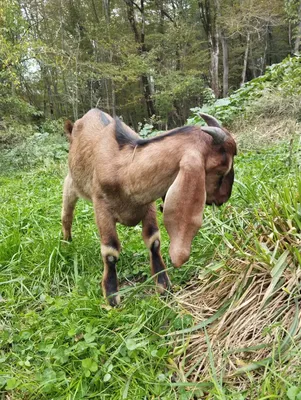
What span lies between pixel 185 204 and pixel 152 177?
38cm

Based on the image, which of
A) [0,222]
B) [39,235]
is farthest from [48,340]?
[0,222]

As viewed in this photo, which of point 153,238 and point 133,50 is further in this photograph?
point 133,50

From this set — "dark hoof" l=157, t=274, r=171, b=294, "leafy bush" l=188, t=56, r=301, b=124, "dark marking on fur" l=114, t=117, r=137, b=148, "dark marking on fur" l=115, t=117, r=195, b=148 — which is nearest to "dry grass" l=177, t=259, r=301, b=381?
"dark hoof" l=157, t=274, r=171, b=294

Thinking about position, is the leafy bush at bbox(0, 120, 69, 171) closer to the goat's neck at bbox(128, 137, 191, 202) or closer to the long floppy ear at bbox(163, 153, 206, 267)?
the goat's neck at bbox(128, 137, 191, 202)

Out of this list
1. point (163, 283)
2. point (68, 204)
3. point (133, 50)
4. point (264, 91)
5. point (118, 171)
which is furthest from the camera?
point (133, 50)

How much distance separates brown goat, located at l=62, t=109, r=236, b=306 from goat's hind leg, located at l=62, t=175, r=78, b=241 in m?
0.38

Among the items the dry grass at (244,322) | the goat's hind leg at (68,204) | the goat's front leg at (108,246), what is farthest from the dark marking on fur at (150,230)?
the goat's hind leg at (68,204)

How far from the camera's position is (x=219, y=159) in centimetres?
203

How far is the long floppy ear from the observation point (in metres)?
1.87

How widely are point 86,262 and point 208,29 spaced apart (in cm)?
2243

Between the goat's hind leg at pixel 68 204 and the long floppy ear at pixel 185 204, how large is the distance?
5.69 feet

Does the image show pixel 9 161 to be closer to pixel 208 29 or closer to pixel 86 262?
pixel 86 262

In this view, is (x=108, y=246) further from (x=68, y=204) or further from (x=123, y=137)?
(x=68, y=204)

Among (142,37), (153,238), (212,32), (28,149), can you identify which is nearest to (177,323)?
(153,238)
